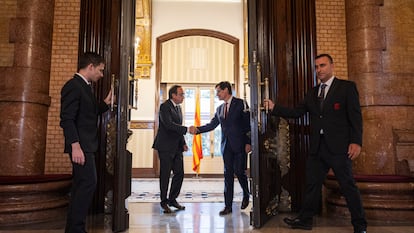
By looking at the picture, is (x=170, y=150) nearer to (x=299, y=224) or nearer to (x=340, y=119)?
(x=299, y=224)

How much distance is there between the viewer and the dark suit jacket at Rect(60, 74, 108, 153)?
2421mm

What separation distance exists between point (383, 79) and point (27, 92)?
4.35 m

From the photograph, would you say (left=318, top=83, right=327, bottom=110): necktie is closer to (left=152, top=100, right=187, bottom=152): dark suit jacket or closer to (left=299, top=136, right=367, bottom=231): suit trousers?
(left=299, top=136, right=367, bottom=231): suit trousers

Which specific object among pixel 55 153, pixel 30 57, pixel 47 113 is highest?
pixel 30 57

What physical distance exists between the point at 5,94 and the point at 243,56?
6.57m

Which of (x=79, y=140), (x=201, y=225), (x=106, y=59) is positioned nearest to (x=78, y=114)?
(x=79, y=140)

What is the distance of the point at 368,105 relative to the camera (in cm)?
414

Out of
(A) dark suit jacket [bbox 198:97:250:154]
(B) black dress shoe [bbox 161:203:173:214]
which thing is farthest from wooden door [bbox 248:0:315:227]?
(B) black dress shoe [bbox 161:203:173:214]

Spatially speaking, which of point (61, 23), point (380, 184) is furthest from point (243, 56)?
point (380, 184)

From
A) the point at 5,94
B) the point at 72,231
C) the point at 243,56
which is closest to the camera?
the point at 72,231

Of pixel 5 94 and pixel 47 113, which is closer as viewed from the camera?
pixel 5 94

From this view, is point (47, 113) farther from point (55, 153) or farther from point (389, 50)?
point (389, 50)

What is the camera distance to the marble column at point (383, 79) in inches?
161

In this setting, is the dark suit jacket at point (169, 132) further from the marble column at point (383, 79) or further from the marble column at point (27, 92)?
the marble column at point (383, 79)
